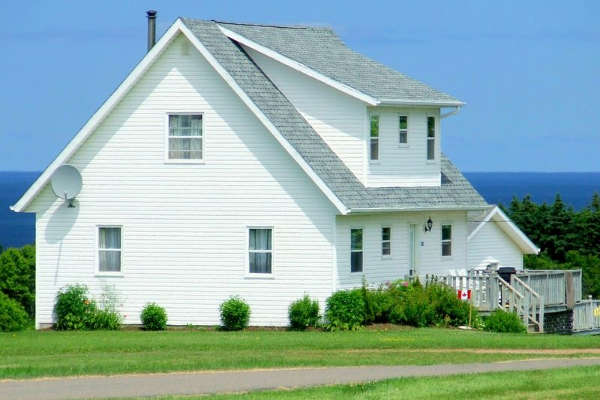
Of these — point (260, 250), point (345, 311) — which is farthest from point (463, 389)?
point (260, 250)

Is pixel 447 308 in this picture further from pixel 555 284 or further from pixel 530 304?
pixel 555 284

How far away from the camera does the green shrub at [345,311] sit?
129ft

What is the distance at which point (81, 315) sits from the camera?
136 feet

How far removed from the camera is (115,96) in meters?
41.3

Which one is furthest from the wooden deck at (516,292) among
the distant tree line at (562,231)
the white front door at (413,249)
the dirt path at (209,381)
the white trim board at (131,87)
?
the distant tree line at (562,231)

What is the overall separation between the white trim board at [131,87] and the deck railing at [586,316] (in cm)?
1153

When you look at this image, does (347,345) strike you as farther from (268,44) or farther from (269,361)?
(268,44)

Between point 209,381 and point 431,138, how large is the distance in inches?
807

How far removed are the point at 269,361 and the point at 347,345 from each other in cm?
561

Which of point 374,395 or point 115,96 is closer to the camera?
point 374,395

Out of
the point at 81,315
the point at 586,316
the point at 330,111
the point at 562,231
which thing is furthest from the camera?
the point at 562,231

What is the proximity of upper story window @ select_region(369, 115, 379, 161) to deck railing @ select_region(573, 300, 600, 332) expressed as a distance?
9.25 m

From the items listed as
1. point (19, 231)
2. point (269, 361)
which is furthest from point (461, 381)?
point (19, 231)

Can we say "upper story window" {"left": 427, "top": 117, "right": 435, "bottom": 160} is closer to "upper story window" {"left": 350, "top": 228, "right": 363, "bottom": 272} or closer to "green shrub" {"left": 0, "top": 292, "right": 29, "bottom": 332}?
"upper story window" {"left": 350, "top": 228, "right": 363, "bottom": 272}
